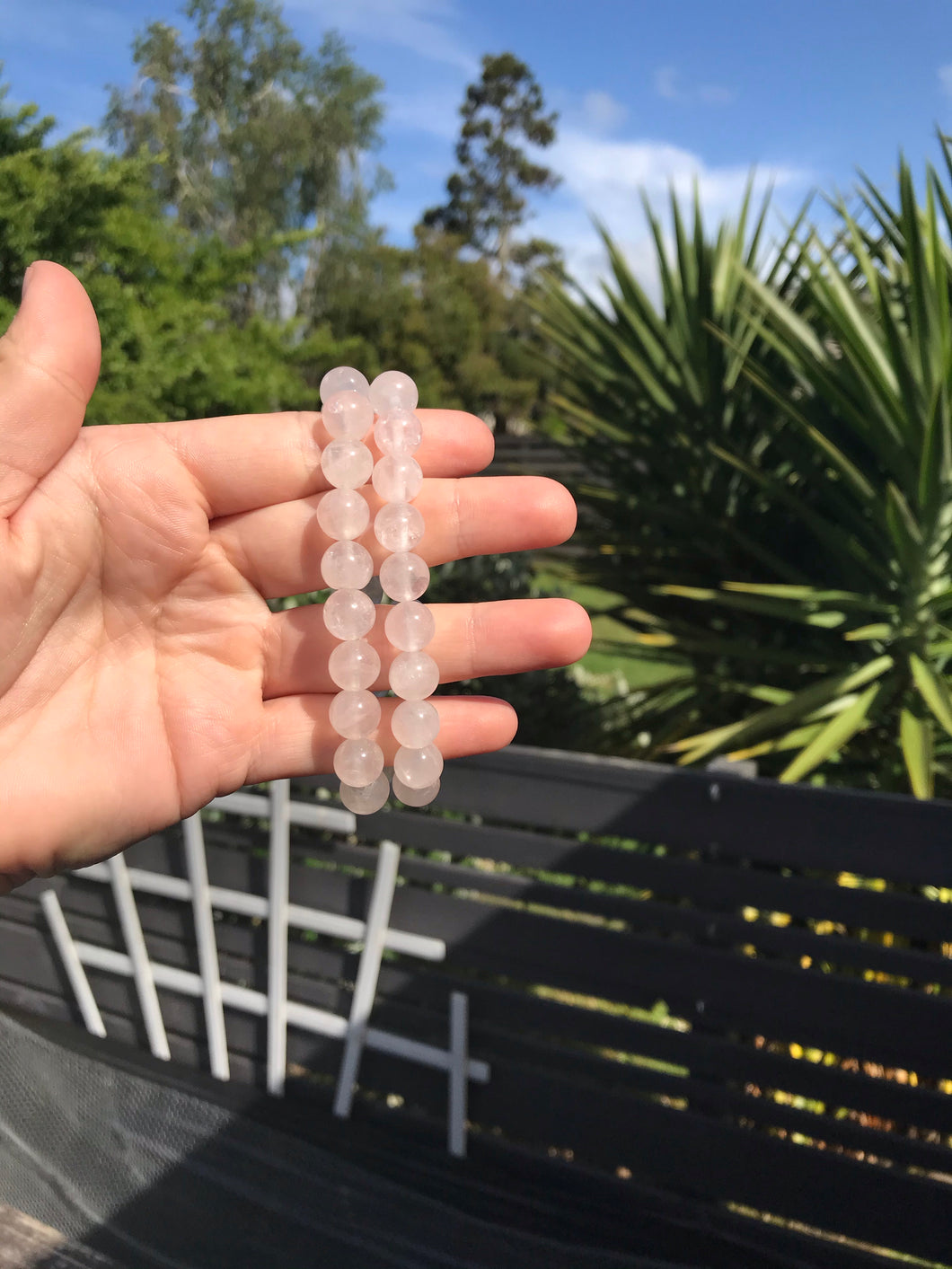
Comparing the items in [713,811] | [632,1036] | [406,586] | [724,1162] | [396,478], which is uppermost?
[396,478]

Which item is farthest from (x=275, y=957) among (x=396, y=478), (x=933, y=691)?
(x=933, y=691)

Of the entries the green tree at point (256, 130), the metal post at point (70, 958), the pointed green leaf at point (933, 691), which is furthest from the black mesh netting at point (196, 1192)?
the green tree at point (256, 130)

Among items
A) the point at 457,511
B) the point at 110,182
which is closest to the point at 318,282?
the point at 110,182

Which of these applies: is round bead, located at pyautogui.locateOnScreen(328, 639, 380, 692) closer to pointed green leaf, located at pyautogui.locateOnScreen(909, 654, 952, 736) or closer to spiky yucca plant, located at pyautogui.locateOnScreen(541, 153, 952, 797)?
spiky yucca plant, located at pyautogui.locateOnScreen(541, 153, 952, 797)

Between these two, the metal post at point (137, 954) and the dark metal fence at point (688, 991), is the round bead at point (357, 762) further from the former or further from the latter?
the metal post at point (137, 954)

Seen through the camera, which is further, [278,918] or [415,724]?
[278,918]

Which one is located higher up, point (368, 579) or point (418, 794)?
point (368, 579)

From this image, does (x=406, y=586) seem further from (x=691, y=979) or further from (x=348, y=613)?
(x=691, y=979)
